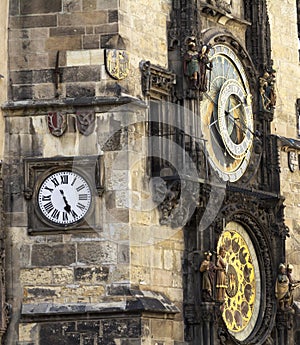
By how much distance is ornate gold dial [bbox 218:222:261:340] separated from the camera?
25.6 meters

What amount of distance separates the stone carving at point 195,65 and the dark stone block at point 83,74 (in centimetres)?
174

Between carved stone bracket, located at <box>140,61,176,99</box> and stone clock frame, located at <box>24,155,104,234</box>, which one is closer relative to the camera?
stone clock frame, located at <box>24,155,104,234</box>

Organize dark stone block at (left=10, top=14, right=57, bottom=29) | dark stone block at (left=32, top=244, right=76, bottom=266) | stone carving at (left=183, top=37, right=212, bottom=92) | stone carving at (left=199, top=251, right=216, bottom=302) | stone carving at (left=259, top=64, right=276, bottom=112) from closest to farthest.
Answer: dark stone block at (left=32, top=244, right=76, bottom=266) → dark stone block at (left=10, top=14, right=57, bottom=29) → stone carving at (left=199, top=251, right=216, bottom=302) → stone carving at (left=183, top=37, right=212, bottom=92) → stone carving at (left=259, top=64, right=276, bottom=112)

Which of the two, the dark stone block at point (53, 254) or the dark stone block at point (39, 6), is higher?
the dark stone block at point (39, 6)

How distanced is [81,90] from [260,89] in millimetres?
4337

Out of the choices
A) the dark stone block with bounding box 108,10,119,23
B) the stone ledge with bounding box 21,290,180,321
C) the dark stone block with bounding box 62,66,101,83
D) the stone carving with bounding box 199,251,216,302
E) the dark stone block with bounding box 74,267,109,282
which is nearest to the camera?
the stone ledge with bounding box 21,290,180,321

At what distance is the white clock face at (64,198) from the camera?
23328mm

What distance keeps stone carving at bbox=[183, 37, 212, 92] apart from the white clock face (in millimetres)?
2536

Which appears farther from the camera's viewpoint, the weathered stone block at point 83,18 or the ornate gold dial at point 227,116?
the ornate gold dial at point 227,116

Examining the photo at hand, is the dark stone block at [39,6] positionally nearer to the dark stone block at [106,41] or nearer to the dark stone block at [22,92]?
the dark stone block at [106,41]

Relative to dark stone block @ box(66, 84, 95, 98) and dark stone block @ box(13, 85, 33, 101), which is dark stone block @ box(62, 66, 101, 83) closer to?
dark stone block @ box(66, 84, 95, 98)

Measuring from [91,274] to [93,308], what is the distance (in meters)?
0.49

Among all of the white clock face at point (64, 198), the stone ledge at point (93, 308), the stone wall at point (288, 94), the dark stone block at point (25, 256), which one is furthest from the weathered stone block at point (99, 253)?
the stone wall at point (288, 94)

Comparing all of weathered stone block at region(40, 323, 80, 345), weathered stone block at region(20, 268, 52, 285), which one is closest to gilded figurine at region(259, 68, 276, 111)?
weathered stone block at region(20, 268, 52, 285)
